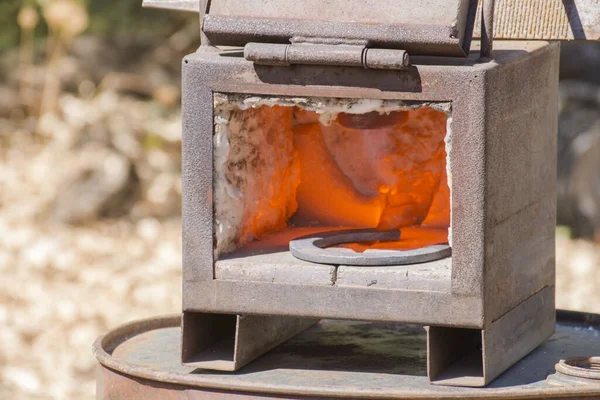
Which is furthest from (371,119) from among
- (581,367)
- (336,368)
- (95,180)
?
(95,180)

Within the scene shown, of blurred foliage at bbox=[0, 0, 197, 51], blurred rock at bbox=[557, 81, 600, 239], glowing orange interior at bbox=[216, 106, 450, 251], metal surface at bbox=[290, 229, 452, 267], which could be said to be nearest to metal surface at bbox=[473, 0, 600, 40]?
glowing orange interior at bbox=[216, 106, 450, 251]

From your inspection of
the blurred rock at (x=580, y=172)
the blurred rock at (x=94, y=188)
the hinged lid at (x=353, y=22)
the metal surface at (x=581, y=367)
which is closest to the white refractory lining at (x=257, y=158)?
the hinged lid at (x=353, y=22)

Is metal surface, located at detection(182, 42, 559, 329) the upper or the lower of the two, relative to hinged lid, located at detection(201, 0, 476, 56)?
lower

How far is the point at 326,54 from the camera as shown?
7.18ft

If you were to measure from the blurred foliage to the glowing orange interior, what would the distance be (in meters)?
4.40

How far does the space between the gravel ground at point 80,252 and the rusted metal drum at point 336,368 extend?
170cm

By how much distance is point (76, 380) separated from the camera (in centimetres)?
441

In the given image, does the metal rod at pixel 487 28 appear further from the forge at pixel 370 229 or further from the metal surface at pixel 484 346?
the metal surface at pixel 484 346

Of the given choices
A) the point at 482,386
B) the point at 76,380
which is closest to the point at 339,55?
the point at 482,386

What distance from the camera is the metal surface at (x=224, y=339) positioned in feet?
7.86

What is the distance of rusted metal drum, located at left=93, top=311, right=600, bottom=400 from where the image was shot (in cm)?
221

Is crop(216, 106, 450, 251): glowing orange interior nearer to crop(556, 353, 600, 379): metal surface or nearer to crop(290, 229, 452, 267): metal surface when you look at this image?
crop(290, 229, 452, 267): metal surface

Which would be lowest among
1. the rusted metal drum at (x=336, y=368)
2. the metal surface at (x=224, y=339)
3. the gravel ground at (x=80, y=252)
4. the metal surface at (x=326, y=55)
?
the gravel ground at (x=80, y=252)

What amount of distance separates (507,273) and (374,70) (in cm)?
55
